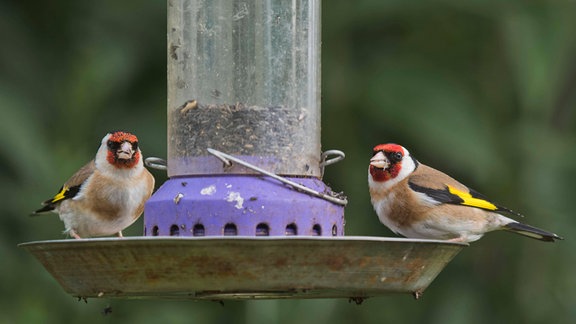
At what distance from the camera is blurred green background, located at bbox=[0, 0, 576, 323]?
28.3 feet

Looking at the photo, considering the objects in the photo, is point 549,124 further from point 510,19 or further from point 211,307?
point 211,307

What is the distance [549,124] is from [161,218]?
13.4 feet

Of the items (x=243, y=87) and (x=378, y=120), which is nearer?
(x=243, y=87)

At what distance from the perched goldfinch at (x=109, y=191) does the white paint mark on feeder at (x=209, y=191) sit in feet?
3.16

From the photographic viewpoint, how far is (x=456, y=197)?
7434 millimetres

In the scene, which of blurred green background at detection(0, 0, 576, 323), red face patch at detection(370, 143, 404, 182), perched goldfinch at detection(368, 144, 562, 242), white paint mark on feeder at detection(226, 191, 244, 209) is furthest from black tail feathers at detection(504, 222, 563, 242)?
white paint mark on feeder at detection(226, 191, 244, 209)

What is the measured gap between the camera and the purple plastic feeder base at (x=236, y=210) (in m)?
5.66

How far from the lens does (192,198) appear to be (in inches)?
227

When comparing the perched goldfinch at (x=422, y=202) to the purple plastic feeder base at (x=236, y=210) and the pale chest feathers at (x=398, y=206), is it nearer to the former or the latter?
the pale chest feathers at (x=398, y=206)

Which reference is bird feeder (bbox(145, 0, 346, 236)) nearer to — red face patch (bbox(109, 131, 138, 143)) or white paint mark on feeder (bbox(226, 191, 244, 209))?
white paint mark on feeder (bbox(226, 191, 244, 209))

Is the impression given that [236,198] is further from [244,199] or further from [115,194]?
[115,194]

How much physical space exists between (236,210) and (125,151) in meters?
1.20

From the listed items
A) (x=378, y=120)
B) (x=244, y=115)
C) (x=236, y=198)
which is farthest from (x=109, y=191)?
(x=378, y=120)

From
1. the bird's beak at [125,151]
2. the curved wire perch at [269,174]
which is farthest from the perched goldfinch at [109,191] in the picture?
the curved wire perch at [269,174]
